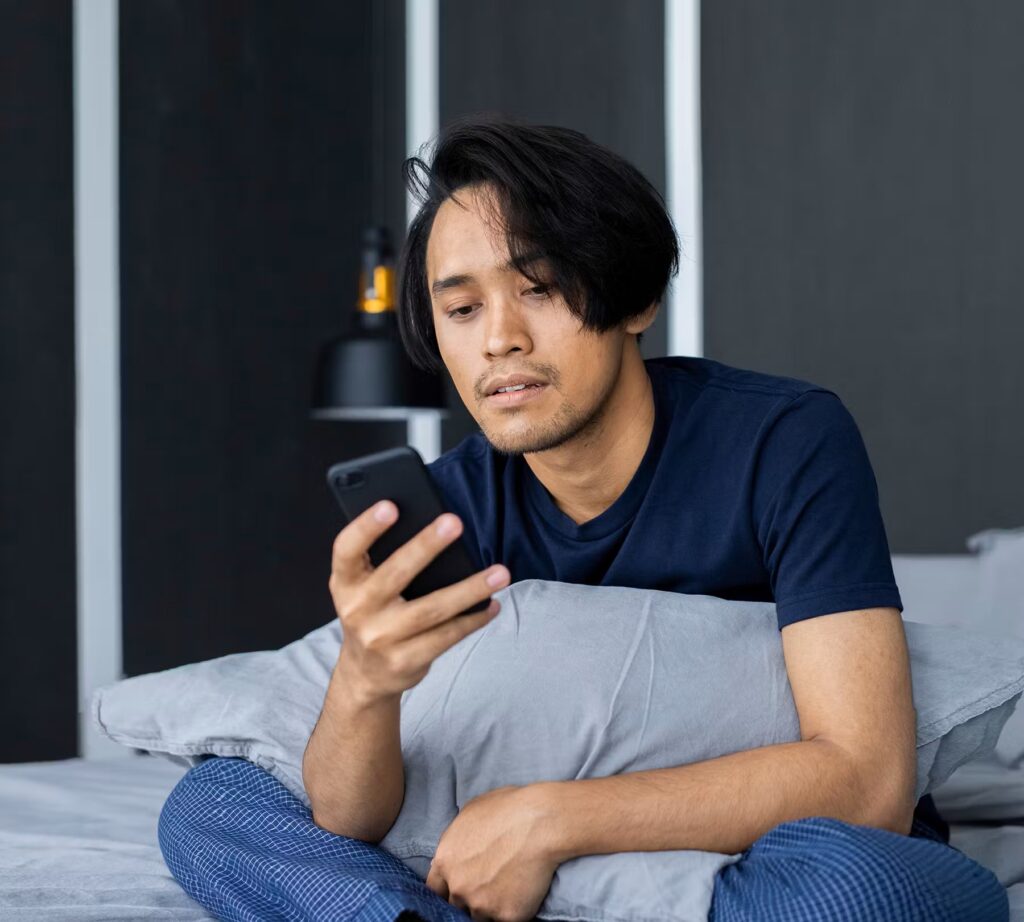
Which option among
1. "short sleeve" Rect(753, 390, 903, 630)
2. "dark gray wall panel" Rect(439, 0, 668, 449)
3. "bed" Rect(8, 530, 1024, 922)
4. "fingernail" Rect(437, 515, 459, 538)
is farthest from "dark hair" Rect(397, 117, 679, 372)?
"dark gray wall panel" Rect(439, 0, 668, 449)

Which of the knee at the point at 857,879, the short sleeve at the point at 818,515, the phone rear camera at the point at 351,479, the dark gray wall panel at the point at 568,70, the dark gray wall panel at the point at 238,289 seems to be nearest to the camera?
the knee at the point at 857,879

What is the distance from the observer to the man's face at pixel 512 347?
1300 millimetres

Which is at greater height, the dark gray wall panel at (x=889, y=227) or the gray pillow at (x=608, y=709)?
the dark gray wall panel at (x=889, y=227)

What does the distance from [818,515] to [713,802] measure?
309mm

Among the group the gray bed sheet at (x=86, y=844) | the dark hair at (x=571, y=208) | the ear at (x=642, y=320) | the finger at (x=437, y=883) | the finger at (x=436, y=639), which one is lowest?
the gray bed sheet at (x=86, y=844)

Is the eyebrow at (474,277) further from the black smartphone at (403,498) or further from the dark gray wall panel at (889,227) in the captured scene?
the dark gray wall panel at (889,227)

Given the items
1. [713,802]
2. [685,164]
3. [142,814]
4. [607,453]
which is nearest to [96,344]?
[685,164]

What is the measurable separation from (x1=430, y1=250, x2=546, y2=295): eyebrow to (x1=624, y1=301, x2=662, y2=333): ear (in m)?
0.15

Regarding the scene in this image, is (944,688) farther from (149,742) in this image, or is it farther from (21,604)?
(21,604)

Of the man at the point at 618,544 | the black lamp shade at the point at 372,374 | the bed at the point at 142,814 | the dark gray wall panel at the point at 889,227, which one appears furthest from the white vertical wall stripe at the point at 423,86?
the man at the point at 618,544

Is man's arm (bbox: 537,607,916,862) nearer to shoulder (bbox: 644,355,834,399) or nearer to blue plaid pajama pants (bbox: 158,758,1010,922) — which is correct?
blue plaid pajama pants (bbox: 158,758,1010,922)

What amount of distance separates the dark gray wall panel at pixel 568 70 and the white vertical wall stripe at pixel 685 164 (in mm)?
35

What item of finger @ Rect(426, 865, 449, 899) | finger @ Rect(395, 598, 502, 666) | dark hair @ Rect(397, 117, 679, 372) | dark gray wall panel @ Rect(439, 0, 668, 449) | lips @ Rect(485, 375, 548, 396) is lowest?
finger @ Rect(426, 865, 449, 899)

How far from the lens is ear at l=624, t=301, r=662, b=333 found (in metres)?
1.41
